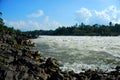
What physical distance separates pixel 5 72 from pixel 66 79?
16.1ft

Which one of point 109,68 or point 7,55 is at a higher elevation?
point 7,55

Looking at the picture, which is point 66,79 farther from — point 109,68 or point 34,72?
point 109,68

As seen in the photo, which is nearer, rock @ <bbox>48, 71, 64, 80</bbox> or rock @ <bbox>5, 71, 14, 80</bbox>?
rock @ <bbox>5, 71, 14, 80</bbox>

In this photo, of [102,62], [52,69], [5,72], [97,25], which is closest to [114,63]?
[102,62]

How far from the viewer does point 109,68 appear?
3055 centimetres

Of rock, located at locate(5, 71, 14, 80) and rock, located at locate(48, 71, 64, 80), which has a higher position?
rock, located at locate(5, 71, 14, 80)

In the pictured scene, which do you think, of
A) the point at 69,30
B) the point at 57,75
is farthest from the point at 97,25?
the point at 57,75

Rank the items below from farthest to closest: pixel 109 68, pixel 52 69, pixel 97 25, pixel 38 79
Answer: pixel 97 25
pixel 109 68
pixel 52 69
pixel 38 79

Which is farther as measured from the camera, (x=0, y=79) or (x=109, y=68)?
(x=109, y=68)

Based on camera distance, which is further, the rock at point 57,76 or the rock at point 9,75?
the rock at point 57,76

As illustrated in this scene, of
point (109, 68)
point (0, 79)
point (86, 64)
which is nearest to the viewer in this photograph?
point (0, 79)

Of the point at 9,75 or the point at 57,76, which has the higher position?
the point at 9,75

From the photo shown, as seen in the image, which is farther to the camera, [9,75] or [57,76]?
[57,76]

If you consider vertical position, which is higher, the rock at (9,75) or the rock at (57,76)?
the rock at (9,75)
